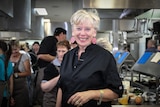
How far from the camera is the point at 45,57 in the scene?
10.7 feet

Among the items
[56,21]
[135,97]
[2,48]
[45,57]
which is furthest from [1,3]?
[56,21]

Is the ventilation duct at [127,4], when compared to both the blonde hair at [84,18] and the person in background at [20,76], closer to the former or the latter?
the blonde hair at [84,18]

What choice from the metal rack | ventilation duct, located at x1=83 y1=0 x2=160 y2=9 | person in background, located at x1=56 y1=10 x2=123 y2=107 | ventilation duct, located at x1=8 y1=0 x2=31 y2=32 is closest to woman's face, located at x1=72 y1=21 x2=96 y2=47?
person in background, located at x1=56 y1=10 x2=123 y2=107

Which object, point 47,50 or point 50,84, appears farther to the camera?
point 47,50

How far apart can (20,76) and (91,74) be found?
2.28 metres

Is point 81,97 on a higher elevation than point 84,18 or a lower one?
lower

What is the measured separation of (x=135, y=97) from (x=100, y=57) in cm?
94

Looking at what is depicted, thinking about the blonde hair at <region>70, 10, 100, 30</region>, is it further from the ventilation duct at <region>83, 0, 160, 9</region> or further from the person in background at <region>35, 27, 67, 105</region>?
the person in background at <region>35, 27, 67, 105</region>

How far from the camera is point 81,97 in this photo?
136 centimetres

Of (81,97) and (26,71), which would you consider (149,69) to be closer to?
(81,97)

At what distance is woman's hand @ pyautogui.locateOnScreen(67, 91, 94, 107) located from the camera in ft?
4.48

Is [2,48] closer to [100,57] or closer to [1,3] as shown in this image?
[1,3]

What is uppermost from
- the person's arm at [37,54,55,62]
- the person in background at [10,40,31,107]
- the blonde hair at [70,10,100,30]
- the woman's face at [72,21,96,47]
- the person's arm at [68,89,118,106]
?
the blonde hair at [70,10,100,30]

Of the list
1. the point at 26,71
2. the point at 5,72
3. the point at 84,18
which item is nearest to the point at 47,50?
the point at 26,71
